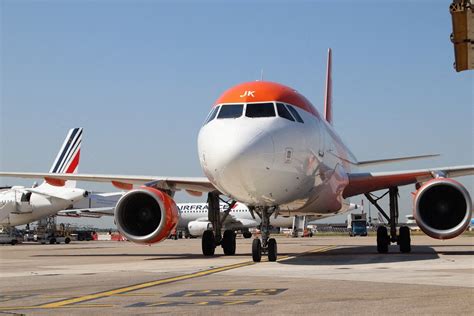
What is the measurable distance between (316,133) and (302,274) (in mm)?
4961

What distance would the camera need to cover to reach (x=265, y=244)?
14875mm

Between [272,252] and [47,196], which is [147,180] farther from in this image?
[47,196]

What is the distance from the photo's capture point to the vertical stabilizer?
44.5 m

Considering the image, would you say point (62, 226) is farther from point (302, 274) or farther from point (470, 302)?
point (470, 302)

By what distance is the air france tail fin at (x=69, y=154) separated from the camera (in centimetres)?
4448

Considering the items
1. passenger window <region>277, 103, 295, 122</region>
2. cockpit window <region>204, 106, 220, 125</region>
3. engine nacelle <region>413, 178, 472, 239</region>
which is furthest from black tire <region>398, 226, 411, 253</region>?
cockpit window <region>204, 106, 220, 125</region>

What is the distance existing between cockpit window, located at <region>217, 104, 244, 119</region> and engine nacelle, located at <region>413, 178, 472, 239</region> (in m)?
5.04

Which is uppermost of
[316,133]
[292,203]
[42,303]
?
[316,133]

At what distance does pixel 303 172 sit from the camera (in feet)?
47.8

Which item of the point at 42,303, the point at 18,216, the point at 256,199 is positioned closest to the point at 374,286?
the point at 42,303

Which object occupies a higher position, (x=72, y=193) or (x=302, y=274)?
(x=72, y=193)

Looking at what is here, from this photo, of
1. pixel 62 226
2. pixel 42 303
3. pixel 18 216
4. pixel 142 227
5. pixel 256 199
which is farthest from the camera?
pixel 62 226

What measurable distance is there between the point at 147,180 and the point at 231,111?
5.00 metres

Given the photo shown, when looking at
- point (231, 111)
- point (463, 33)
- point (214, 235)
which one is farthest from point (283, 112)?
point (463, 33)
